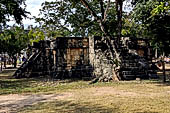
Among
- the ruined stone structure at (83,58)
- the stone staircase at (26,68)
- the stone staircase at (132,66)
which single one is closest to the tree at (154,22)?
the ruined stone structure at (83,58)

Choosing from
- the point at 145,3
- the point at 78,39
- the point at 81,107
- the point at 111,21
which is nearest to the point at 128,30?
the point at 111,21

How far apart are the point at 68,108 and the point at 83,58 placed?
9907mm

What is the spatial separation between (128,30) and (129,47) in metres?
12.6

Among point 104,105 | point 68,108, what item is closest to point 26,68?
point 68,108

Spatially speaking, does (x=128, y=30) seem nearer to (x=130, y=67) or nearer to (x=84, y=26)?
(x=84, y=26)

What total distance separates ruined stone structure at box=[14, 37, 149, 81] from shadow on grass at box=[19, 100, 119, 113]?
650 centimetres

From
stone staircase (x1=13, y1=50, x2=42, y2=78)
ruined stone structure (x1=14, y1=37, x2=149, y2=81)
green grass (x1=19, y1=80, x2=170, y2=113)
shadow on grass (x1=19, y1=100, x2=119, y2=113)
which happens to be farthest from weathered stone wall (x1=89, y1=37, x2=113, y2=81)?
shadow on grass (x1=19, y1=100, x2=119, y2=113)

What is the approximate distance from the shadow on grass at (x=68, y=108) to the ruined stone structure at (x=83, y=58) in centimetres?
650

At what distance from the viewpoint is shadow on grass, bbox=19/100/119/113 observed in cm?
653

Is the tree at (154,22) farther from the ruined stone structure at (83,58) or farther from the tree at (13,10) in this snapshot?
the tree at (13,10)

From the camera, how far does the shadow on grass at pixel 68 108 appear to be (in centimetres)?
653

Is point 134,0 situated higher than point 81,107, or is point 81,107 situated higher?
point 134,0

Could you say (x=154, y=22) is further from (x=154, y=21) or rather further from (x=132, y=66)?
(x=132, y=66)

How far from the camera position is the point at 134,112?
6250mm
